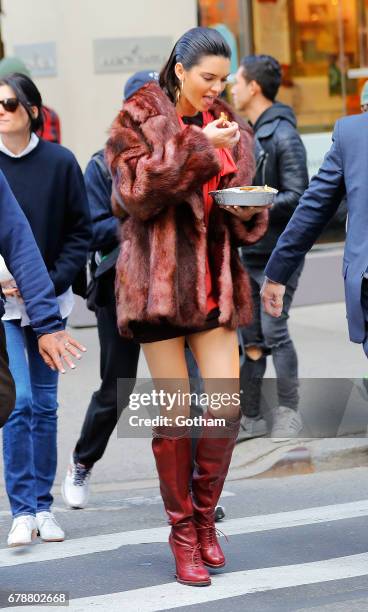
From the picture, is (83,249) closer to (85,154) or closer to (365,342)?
(365,342)

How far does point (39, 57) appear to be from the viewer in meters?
10.7

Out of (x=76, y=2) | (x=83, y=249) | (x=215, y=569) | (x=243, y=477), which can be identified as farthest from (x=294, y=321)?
(x=215, y=569)

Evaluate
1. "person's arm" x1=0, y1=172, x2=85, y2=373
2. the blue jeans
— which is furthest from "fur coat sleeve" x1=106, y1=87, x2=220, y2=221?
the blue jeans

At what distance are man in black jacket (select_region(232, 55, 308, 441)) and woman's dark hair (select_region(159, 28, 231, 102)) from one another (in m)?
2.41

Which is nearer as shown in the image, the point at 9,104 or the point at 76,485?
the point at 9,104

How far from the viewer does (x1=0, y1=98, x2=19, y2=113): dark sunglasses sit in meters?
5.75

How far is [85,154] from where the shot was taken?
10945 millimetres

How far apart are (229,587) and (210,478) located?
0.41m

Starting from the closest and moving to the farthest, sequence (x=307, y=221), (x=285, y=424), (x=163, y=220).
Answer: (x=163, y=220) → (x=307, y=221) → (x=285, y=424)

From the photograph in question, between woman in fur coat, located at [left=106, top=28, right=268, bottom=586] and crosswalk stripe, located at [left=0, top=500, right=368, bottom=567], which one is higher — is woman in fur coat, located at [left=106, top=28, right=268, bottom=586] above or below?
above

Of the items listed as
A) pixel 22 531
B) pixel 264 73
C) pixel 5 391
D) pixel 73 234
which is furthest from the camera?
pixel 264 73

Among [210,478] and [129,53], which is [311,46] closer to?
[129,53]

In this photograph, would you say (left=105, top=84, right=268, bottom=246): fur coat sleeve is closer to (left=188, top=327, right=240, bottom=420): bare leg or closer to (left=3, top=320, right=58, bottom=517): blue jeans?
(left=188, top=327, right=240, bottom=420): bare leg

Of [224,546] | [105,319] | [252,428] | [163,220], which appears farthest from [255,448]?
[163,220]
